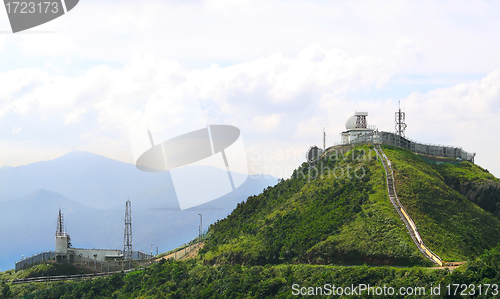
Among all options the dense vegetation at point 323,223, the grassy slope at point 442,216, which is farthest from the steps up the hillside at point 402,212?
the dense vegetation at point 323,223

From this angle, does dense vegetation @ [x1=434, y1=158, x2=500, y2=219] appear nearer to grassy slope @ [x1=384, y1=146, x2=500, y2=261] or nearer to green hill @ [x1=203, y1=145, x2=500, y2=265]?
green hill @ [x1=203, y1=145, x2=500, y2=265]

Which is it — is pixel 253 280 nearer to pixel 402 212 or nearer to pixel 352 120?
pixel 402 212

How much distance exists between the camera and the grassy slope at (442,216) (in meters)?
54.4

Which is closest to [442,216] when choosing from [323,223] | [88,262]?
[323,223]

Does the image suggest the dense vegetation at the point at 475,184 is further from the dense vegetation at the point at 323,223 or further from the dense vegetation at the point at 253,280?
the dense vegetation at the point at 253,280

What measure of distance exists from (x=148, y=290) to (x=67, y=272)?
25062 millimetres

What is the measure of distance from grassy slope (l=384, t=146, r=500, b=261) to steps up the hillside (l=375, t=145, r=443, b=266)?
0.68 meters

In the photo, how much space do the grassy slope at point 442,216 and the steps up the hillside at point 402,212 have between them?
26.6 inches

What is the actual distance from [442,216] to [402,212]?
16.7ft

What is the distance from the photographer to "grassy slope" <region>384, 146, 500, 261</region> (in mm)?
54375

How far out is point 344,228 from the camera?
59781 mm

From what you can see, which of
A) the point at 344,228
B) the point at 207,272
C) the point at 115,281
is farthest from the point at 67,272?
the point at 344,228

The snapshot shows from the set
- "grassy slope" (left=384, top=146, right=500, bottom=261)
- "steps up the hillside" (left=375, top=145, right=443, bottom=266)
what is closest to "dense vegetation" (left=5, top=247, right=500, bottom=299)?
"steps up the hillside" (left=375, top=145, right=443, bottom=266)

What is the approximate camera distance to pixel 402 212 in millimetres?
59594
